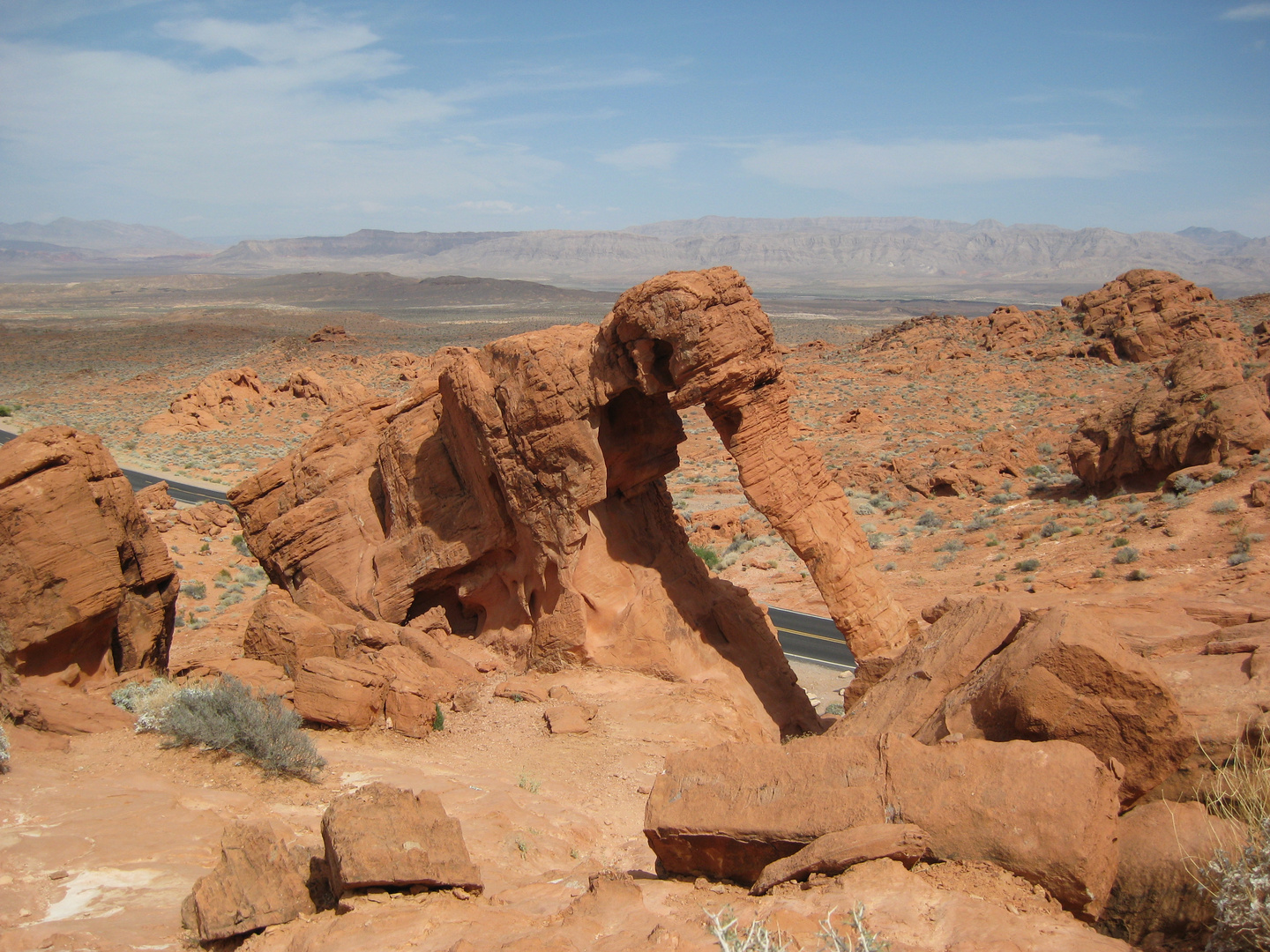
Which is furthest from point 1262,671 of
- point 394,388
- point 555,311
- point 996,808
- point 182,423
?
point 555,311

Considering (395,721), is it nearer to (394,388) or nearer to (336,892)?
(336,892)

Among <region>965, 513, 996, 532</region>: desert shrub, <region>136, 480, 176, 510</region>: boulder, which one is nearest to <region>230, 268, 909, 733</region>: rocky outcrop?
<region>965, 513, 996, 532</region>: desert shrub

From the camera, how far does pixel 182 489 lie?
3466 cm

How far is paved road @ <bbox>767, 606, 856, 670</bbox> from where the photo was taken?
63.3 feet

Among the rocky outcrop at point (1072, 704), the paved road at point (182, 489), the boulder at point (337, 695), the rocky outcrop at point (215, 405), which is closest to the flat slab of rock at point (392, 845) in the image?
the rocky outcrop at point (1072, 704)

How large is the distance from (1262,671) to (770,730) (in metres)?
6.55

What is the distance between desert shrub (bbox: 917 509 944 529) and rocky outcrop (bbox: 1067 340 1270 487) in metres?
3.96

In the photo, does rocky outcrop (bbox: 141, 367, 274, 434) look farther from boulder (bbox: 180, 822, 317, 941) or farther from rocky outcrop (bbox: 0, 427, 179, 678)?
boulder (bbox: 180, 822, 317, 941)

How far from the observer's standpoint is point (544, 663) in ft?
41.6

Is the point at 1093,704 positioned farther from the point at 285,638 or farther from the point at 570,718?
the point at 285,638

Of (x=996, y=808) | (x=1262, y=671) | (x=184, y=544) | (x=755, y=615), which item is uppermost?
(x=1262, y=671)

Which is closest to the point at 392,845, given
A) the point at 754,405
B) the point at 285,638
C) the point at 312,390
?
the point at 285,638

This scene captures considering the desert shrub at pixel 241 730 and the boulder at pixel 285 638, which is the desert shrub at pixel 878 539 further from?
the desert shrub at pixel 241 730

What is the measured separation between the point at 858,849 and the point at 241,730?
609 cm
